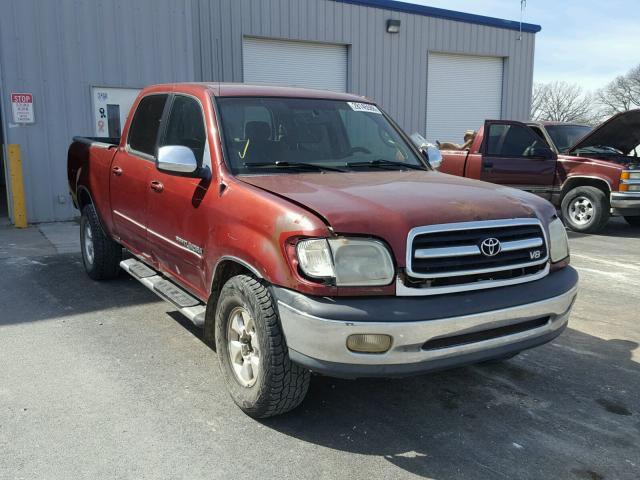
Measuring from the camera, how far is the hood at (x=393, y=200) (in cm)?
288

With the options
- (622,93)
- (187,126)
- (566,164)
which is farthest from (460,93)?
(622,93)

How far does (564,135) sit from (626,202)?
6.18 ft

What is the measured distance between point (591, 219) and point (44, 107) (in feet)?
32.2

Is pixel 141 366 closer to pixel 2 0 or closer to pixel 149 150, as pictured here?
pixel 149 150

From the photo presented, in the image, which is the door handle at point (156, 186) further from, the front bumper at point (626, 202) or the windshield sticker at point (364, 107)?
the front bumper at point (626, 202)

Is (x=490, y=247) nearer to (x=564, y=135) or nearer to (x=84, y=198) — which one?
(x=84, y=198)

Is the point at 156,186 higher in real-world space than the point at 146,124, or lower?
lower

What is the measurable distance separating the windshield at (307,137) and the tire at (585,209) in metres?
6.49

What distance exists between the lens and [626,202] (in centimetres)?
945

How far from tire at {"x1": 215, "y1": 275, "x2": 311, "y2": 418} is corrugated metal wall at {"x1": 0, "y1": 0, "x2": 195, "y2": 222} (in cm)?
833

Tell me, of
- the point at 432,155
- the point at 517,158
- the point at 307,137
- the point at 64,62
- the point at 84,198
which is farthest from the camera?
the point at 64,62

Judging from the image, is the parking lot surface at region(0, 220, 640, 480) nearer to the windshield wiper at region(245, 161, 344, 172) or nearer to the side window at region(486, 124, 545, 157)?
the windshield wiper at region(245, 161, 344, 172)

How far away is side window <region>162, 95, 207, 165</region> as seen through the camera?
13.3ft

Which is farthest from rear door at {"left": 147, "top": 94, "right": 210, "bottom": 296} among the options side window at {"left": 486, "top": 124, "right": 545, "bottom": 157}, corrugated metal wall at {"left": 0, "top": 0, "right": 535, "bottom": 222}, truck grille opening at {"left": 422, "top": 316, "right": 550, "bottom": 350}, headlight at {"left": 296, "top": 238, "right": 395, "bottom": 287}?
side window at {"left": 486, "top": 124, "right": 545, "bottom": 157}
